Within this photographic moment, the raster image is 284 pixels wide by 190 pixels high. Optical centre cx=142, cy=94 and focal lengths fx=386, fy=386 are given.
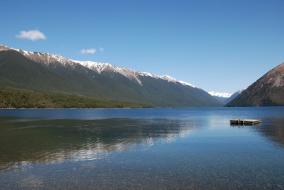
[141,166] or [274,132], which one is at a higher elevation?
[274,132]

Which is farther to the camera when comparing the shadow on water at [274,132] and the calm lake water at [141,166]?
the shadow on water at [274,132]

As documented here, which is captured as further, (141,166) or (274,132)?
(274,132)

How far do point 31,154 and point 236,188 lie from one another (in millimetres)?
36715

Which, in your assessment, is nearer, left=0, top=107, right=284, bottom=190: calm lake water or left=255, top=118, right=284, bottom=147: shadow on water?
left=0, top=107, right=284, bottom=190: calm lake water

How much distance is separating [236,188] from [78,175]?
58.3 feet

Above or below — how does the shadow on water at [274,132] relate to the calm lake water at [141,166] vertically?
above

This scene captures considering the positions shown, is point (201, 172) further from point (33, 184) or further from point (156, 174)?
point (33, 184)

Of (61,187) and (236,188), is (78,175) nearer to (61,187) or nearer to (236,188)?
(61,187)

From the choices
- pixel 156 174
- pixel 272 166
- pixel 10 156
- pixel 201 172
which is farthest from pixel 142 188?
pixel 10 156

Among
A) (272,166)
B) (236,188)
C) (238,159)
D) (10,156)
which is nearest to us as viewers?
(236,188)

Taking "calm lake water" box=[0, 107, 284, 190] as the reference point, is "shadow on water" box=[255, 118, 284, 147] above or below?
above

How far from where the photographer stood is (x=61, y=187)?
1516 inches

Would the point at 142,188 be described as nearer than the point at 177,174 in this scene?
Yes

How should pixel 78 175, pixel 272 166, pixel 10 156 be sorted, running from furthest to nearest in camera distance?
pixel 10 156
pixel 272 166
pixel 78 175
